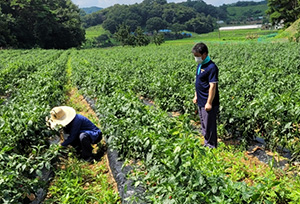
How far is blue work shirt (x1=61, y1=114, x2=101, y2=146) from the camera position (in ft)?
15.3

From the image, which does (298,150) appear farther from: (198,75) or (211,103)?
(198,75)

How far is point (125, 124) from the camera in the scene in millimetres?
4059

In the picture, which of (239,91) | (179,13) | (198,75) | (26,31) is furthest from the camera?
(179,13)

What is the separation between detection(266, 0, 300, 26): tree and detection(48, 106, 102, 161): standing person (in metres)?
51.9

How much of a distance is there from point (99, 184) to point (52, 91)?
3.89 metres

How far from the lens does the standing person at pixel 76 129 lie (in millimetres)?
4523

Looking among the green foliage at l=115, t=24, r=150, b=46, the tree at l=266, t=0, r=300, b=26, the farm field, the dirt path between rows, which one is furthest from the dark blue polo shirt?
the green foliage at l=115, t=24, r=150, b=46

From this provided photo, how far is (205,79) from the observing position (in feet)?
14.2

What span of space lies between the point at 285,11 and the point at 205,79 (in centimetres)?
5471

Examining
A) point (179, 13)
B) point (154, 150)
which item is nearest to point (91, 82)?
point (154, 150)

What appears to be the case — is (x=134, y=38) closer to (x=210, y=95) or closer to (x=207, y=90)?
(x=207, y=90)

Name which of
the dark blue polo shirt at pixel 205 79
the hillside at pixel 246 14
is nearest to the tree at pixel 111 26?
the hillside at pixel 246 14

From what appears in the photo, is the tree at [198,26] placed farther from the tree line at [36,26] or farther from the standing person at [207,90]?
the standing person at [207,90]

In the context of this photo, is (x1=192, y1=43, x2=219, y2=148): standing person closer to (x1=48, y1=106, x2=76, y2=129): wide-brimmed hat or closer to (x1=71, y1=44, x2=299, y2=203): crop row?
(x1=71, y1=44, x2=299, y2=203): crop row
